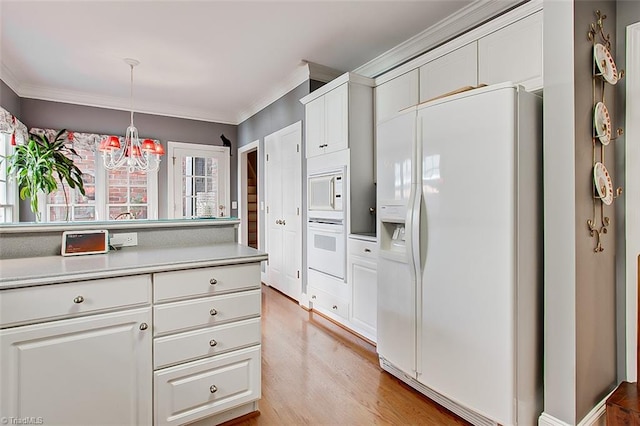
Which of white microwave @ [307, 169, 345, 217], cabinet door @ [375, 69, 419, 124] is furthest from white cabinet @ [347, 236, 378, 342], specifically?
cabinet door @ [375, 69, 419, 124]

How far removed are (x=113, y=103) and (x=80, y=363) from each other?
14.6 ft

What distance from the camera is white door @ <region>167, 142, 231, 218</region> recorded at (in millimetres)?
5168

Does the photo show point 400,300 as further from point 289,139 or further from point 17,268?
point 289,139

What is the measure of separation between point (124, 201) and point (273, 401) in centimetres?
404

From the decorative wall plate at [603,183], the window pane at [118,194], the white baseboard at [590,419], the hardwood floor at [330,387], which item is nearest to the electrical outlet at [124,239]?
the hardwood floor at [330,387]

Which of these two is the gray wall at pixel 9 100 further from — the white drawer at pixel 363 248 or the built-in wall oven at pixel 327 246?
the white drawer at pixel 363 248

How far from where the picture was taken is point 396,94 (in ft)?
9.64

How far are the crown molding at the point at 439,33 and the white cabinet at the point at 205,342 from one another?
2.40 meters

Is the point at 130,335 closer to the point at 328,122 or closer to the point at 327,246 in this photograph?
the point at 327,246

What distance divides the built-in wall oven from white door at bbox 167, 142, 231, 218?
2.26m

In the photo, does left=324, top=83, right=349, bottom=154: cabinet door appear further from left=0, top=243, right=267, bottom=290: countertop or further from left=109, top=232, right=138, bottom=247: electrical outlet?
left=109, top=232, right=138, bottom=247: electrical outlet

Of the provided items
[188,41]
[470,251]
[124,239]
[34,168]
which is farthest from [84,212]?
[470,251]

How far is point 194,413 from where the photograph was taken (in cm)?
159

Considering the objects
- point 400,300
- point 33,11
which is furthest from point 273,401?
point 33,11
